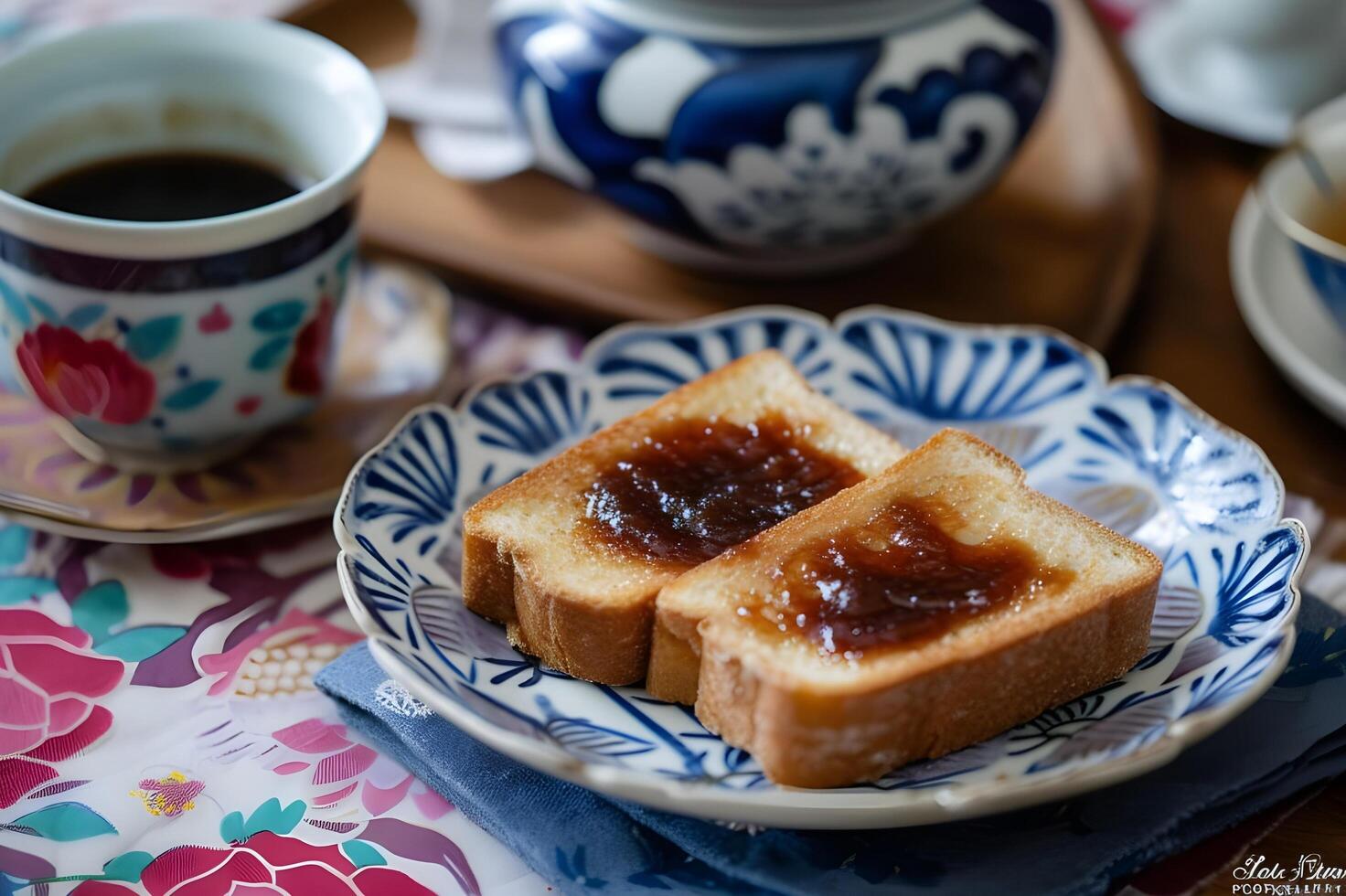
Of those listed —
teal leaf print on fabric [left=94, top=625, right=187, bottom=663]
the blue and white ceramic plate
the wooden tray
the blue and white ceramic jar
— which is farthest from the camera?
the wooden tray

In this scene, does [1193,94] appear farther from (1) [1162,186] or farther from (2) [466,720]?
(2) [466,720]

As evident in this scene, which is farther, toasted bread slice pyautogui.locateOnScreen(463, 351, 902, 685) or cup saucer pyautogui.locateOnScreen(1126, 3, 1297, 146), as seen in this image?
cup saucer pyautogui.locateOnScreen(1126, 3, 1297, 146)

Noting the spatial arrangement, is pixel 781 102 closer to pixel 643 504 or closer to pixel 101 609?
pixel 643 504

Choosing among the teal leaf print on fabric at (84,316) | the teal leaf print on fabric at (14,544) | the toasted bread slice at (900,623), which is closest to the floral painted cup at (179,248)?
the teal leaf print on fabric at (84,316)

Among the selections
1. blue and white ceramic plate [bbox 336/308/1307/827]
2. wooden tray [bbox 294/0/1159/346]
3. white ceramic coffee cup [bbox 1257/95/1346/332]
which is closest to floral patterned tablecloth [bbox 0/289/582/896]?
blue and white ceramic plate [bbox 336/308/1307/827]

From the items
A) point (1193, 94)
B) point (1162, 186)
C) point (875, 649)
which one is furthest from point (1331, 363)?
point (875, 649)

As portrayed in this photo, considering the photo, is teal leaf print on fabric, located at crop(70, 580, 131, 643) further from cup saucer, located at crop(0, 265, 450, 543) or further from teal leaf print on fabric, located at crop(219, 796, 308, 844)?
teal leaf print on fabric, located at crop(219, 796, 308, 844)
